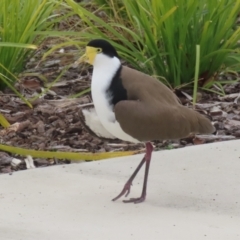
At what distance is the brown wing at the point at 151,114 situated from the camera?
3.96 meters

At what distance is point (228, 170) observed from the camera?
14.8 ft

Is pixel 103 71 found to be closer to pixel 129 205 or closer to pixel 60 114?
pixel 129 205

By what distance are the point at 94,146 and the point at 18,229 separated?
1.59m

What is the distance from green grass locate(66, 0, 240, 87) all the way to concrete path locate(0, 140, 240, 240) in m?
1.07

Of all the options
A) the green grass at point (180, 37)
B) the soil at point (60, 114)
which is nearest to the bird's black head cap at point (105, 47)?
the soil at point (60, 114)

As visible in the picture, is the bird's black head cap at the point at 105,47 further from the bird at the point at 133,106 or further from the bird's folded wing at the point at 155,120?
the bird's folded wing at the point at 155,120

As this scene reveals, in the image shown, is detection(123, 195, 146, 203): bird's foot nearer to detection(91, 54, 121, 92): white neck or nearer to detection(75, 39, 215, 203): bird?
detection(75, 39, 215, 203): bird

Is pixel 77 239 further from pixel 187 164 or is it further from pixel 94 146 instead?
pixel 94 146

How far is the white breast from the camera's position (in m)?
3.97

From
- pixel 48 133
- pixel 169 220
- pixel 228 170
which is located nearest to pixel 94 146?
pixel 48 133

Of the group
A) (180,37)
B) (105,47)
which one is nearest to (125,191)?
(105,47)

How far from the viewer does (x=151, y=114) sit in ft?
13.2

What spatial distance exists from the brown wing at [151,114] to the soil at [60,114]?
0.65 meters

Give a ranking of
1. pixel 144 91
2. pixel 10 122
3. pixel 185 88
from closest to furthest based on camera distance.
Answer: pixel 144 91, pixel 10 122, pixel 185 88
